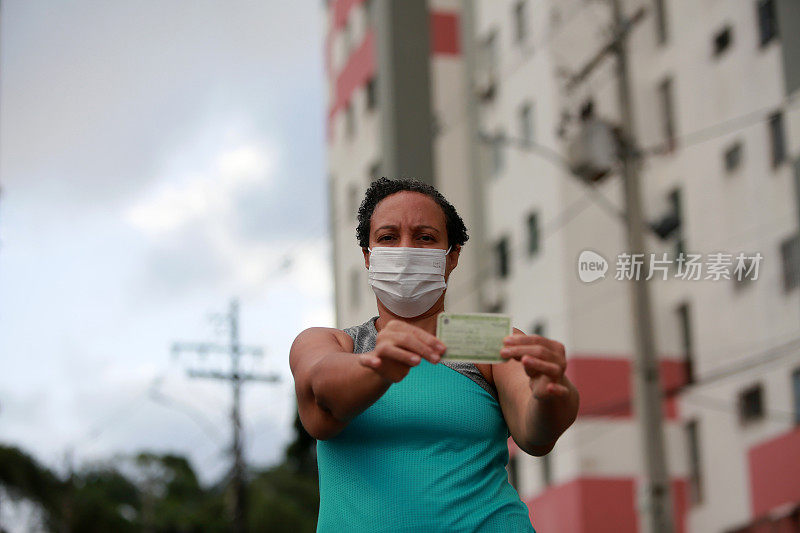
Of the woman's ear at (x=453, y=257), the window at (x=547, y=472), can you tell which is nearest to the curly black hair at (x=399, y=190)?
the woman's ear at (x=453, y=257)

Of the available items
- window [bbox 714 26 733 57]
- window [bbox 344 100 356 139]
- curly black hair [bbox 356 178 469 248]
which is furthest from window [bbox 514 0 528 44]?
curly black hair [bbox 356 178 469 248]

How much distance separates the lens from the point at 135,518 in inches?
2015

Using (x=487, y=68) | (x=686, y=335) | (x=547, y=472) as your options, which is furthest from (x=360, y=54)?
(x=547, y=472)

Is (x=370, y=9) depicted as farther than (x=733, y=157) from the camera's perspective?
No

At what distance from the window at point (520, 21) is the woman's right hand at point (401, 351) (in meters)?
23.6

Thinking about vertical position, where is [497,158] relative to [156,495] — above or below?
above

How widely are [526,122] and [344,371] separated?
23274mm

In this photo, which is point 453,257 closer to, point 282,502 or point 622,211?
point 622,211

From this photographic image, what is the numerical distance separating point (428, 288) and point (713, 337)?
62.1 ft

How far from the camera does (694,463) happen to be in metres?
21.4

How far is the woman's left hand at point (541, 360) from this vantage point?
2018mm

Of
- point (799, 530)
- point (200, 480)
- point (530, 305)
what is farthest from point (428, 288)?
point (200, 480)

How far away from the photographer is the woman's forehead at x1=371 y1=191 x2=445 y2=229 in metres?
2.43

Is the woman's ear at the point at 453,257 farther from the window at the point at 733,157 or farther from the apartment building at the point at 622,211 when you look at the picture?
the window at the point at 733,157
